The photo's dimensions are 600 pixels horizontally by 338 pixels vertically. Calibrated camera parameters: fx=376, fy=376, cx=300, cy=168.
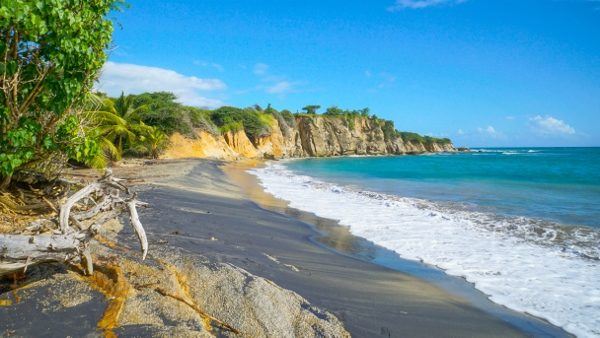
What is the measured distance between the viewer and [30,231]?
3461 mm

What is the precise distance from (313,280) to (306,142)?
227ft

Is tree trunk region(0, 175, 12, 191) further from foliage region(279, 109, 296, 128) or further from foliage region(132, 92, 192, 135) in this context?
foliage region(279, 109, 296, 128)

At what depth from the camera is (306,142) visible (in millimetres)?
73875

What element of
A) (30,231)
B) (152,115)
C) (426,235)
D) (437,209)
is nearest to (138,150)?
(152,115)

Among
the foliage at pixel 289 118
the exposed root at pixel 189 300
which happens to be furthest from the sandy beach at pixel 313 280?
the foliage at pixel 289 118

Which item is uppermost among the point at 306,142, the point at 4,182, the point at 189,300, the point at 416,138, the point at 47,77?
the point at 416,138

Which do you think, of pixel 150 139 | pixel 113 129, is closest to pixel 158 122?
pixel 150 139

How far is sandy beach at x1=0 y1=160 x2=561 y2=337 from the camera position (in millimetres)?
3745

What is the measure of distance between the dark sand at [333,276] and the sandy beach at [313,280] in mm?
11

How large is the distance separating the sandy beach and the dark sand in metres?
0.01

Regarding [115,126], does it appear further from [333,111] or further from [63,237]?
[333,111]

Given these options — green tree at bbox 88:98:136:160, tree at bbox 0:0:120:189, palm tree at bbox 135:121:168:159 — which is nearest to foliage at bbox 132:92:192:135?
palm tree at bbox 135:121:168:159

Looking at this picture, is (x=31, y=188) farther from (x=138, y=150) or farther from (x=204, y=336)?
(x=138, y=150)

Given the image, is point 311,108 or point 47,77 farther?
point 311,108
